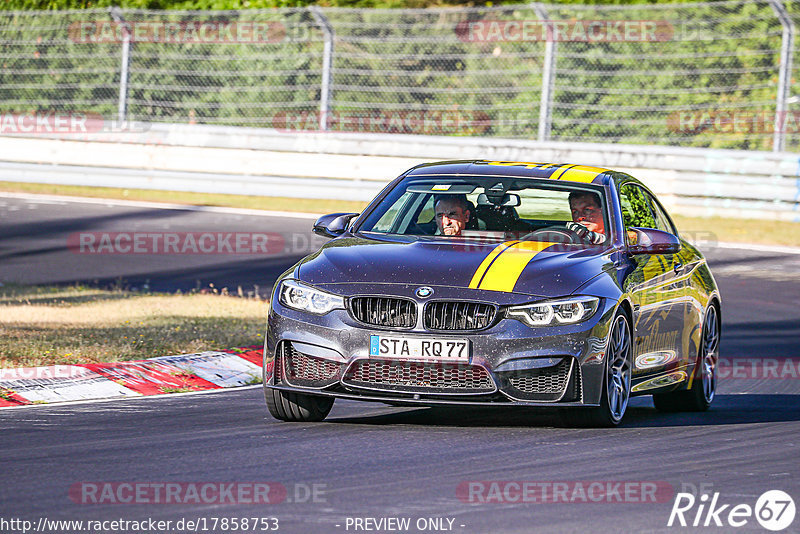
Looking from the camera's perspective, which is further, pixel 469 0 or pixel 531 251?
pixel 469 0

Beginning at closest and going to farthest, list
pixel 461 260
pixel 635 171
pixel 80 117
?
pixel 461 260, pixel 635 171, pixel 80 117

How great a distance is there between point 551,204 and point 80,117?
60.9 feet

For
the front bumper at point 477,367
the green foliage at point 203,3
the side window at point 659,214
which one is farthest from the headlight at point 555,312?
the green foliage at point 203,3

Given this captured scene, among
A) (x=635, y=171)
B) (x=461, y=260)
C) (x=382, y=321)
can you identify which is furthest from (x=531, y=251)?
(x=635, y=171)

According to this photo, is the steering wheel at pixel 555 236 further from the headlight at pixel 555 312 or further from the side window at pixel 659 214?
the side window at pixel 659 214

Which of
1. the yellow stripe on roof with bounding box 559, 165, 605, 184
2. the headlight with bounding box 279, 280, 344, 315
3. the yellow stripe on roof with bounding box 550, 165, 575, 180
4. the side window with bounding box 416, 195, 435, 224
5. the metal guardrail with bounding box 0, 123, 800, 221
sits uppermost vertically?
the yellow stripe on roof with bounding box 550, 165, 575, 180

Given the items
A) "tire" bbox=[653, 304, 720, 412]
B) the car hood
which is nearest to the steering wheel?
the car hood

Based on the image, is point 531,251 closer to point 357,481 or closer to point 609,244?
point 609,244

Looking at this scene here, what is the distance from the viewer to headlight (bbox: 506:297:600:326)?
299 inches

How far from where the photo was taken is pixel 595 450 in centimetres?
734

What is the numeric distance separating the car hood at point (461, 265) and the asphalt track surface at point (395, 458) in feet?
2.66

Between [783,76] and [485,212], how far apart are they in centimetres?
1392

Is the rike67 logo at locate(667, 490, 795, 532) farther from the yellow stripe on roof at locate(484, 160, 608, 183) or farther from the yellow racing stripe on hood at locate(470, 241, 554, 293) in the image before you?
the yellow stripe on roof at locate(484, 160, 608, 183)

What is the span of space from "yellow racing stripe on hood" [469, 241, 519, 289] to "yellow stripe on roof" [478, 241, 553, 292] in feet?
0.07
